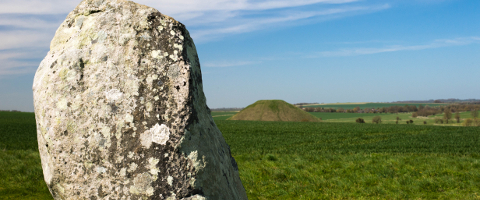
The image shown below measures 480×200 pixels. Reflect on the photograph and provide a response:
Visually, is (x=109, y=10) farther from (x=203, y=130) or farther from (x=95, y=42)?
(x=203, y=130)

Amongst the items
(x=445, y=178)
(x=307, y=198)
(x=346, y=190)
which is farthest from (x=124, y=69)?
(x=445, y=178)

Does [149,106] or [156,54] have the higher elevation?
[156,54]

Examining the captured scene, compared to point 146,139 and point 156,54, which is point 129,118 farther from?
point 156,54

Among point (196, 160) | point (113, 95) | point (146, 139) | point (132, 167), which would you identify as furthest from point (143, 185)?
point (113, 95)

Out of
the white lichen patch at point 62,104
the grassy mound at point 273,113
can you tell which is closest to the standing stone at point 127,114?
the white lichen patch at point 62,104

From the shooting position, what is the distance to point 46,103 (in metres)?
3.73

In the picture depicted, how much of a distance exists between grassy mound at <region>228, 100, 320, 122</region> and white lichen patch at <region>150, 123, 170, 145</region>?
81752 mm

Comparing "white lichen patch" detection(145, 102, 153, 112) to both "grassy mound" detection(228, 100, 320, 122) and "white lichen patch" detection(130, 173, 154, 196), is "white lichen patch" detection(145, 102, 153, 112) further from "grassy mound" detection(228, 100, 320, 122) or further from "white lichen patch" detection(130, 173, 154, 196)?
"grassy mound" detection(228, 100, 320, 122)

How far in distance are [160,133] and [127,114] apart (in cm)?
45

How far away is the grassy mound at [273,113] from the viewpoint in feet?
279

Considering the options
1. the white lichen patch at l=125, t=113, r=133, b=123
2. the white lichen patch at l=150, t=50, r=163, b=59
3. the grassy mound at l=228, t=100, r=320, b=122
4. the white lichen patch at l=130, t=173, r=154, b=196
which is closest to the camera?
the white lichen patch at l=130, t=173, r=154, b=196

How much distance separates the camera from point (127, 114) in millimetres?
3365

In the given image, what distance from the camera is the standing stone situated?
3281 mm

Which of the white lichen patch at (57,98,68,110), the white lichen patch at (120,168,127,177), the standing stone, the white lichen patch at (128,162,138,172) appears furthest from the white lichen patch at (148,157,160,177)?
the white lichen patch at (57,98,68,110)
